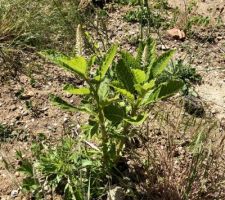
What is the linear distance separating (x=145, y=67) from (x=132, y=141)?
2.70ft

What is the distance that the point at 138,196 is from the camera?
2682 mm

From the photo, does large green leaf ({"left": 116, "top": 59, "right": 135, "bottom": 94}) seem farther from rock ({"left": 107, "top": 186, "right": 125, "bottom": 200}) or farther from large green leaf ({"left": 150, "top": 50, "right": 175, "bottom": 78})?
rock ({"left": 107, "top": 186, "right": 125, "bottom": 200})

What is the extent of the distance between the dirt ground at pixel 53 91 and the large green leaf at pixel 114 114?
2.24 feet

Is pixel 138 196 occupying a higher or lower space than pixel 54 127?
lower

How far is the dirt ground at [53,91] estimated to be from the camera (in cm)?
307

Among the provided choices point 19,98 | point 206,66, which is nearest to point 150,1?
point 206,66

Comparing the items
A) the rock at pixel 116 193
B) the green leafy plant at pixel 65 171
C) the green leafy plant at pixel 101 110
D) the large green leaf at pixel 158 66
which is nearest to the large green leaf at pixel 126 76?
the green leafy plant at pixel 101 110

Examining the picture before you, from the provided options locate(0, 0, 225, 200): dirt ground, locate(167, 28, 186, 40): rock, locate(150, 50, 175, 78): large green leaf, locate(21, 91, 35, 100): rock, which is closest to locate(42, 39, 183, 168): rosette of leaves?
locate(150, 50, 175, 78): large green leaf

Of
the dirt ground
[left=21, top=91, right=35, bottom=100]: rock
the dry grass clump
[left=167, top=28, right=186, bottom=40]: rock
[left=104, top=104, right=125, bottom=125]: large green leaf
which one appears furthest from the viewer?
[left=167, top=28, right=186, bottom=40]: rock

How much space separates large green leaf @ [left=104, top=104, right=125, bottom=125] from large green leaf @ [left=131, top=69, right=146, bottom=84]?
0.58 ft

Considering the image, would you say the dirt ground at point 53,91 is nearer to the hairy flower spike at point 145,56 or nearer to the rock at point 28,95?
the rock at point 28,95

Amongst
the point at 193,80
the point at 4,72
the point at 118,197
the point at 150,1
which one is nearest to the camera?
the point at 118,197

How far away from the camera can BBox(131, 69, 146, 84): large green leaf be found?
2185mm

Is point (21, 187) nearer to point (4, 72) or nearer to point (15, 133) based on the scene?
point (15, 133)
